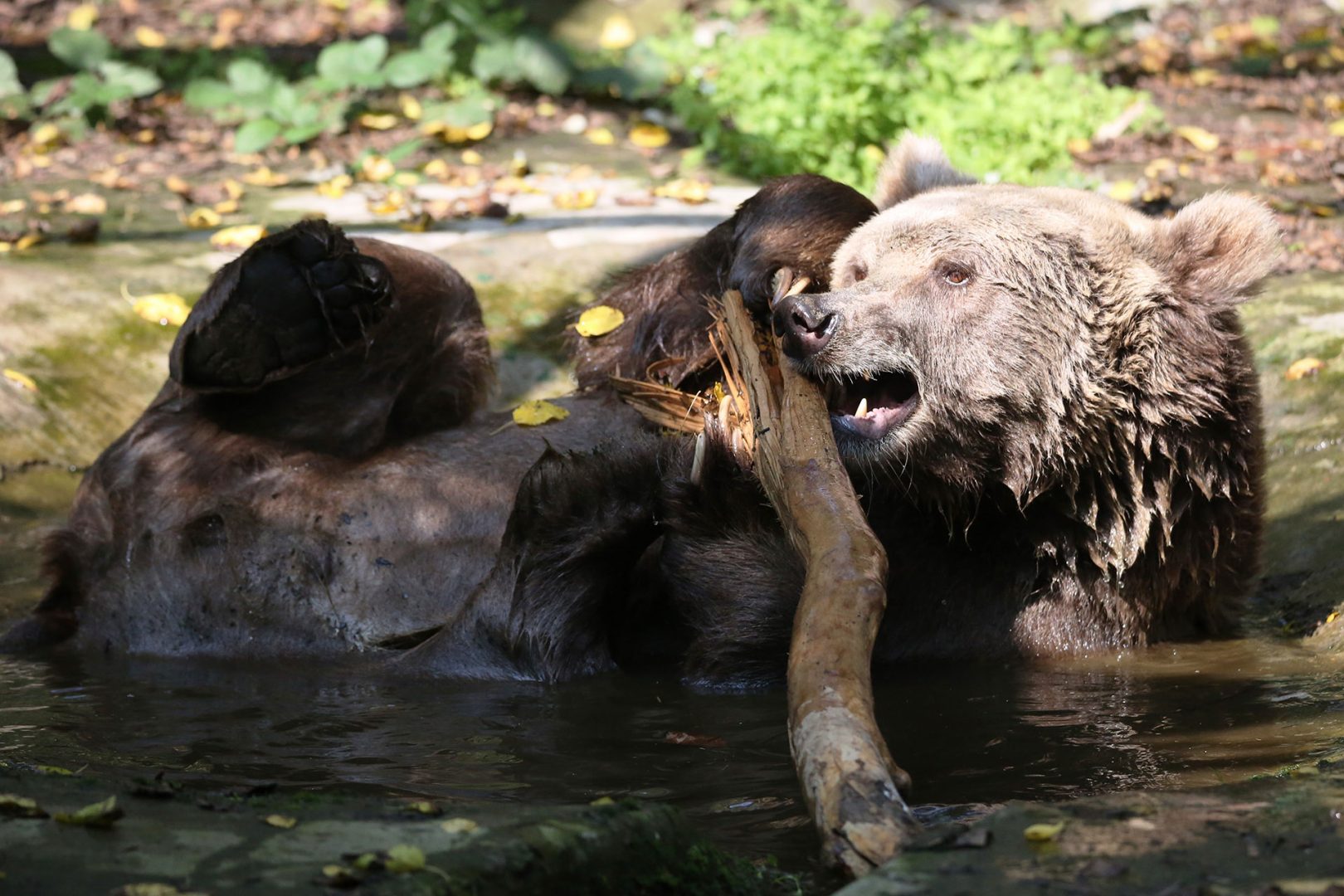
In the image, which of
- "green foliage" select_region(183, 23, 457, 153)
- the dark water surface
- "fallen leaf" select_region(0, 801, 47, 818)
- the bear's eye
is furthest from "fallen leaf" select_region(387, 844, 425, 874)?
"green foliage" select_region(183, 23, 457, 153)

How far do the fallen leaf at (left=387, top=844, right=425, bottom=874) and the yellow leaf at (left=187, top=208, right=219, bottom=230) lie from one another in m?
6.43

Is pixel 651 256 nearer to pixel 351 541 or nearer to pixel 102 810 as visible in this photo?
pixel 351 541

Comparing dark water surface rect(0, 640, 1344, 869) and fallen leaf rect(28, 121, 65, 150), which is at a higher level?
dark water surface rect(0, 640, 1344, 869)

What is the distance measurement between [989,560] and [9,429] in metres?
3.98

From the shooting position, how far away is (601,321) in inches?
222

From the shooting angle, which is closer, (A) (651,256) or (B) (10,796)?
(B) (10,796)

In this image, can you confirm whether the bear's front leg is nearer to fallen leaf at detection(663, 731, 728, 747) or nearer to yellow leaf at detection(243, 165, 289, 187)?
fallen leaf at detection(663, 731, 728, 747)

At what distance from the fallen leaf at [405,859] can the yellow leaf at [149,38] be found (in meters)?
12.2

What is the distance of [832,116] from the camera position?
8.91 metres

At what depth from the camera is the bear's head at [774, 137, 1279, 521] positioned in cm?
429

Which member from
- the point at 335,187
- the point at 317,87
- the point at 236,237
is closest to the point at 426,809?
the point at 236,237

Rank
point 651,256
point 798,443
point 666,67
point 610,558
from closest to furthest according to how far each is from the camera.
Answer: point 798,443, point 610,558, point 651,256, point 666,67

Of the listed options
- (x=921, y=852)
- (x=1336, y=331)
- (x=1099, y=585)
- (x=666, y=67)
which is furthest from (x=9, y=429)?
(x=666, y=67)

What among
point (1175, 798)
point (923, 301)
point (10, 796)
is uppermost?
point (923, 301)
